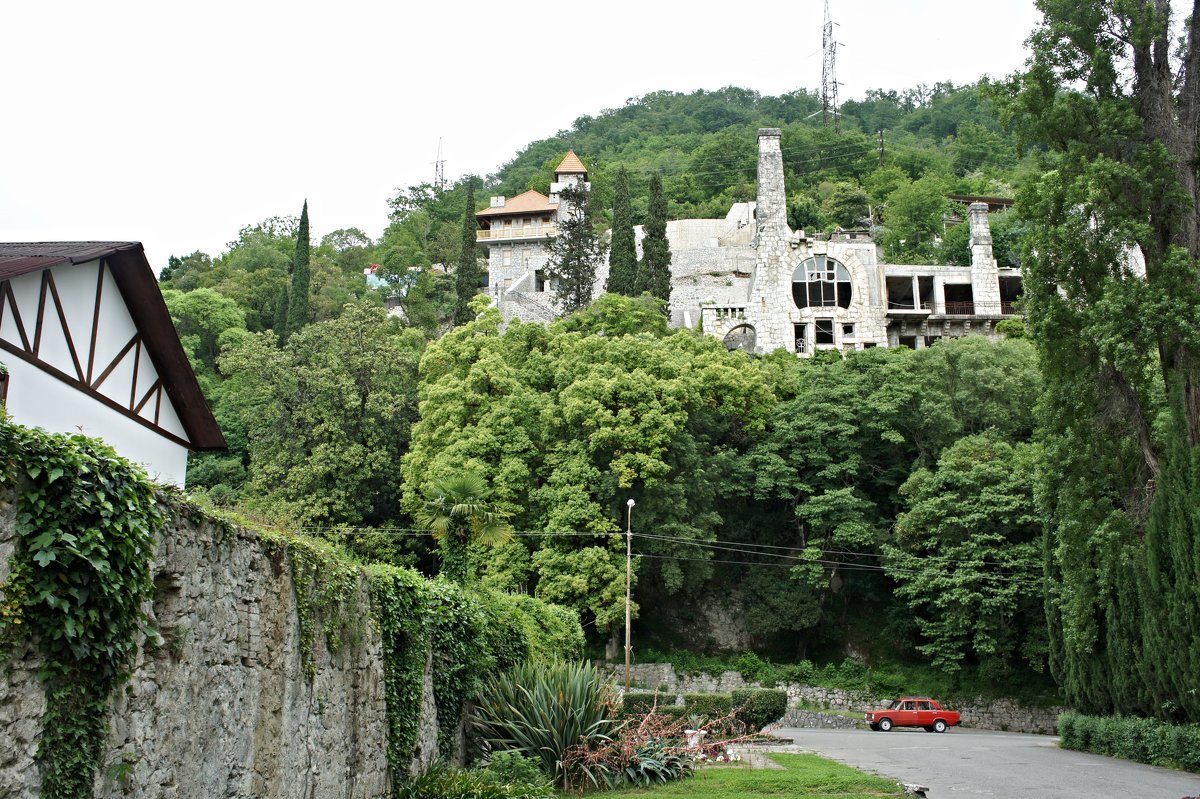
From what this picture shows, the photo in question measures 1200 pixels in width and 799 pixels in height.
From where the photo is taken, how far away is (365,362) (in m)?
39.7

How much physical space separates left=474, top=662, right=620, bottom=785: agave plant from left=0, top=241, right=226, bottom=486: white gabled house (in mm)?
5771

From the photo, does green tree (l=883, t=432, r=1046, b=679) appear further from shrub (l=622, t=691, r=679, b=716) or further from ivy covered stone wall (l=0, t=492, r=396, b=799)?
ivy covered stone wall (l=0, t=492, r=396, b=799)

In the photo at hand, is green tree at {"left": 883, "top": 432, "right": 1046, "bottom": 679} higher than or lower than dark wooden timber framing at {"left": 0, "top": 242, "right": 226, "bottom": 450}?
lower

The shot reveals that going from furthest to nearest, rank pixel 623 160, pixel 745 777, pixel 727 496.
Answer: pixel 623 160, pixel 727 496, pixel 745 777

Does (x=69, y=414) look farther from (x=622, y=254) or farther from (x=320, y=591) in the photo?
(x=622, y=254)

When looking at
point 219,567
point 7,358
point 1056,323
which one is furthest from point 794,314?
point 219,567

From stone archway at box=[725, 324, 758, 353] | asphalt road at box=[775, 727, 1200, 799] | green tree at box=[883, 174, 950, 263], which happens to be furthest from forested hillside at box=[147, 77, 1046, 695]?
green tree at box=[883, 174, 950, 263]

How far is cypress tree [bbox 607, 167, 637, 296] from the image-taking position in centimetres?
5503

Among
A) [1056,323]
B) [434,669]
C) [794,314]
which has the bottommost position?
[434,669]

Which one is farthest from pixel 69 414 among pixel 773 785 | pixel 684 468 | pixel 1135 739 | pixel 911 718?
pixel 911 718

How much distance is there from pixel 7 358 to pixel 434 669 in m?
7.23

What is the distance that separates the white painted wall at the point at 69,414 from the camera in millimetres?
14242

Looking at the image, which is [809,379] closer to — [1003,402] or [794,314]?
[1003,402]

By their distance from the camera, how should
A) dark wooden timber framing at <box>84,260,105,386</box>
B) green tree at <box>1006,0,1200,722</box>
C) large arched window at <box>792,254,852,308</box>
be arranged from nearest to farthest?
dark wooden timber framing at <box>84,260,105,386</box>
green tree at <box>1006,0,1200,722</box>
large arched window at <box>792,254,852,308</box>
